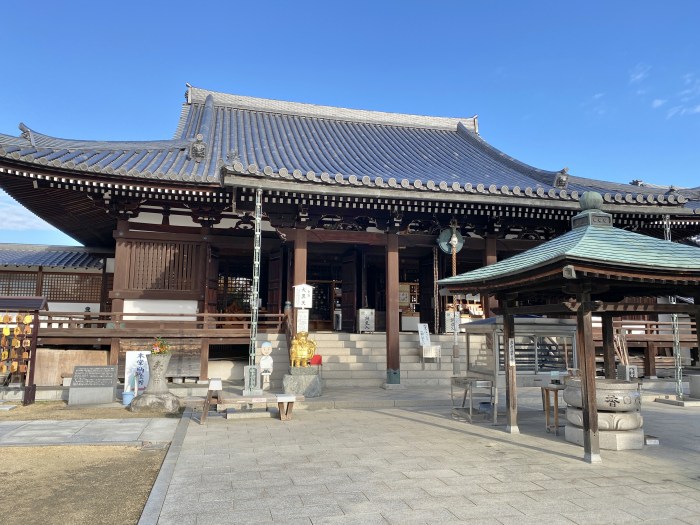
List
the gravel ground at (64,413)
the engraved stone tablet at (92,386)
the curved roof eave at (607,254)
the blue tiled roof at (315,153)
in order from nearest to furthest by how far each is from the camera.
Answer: the curved roof eave at (607,254) < the gravel ground at (64,413) < the engraved stone tablet at (92,386) < the blue tiled roof at (315,153)

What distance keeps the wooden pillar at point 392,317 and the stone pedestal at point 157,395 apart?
5.09 m

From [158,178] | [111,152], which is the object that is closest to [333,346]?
[158,178]

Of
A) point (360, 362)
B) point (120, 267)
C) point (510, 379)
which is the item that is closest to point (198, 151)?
point (120, 267)

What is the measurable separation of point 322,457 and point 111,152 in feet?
35.7

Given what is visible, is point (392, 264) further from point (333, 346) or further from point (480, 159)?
point (480, 159)

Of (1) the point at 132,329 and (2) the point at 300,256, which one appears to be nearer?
(1) the point at 132,329

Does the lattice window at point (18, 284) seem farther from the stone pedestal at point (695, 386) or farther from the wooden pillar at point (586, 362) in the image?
the stone pedestal at point (695, 386)

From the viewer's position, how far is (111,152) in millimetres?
12938

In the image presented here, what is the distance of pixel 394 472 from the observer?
5.26m

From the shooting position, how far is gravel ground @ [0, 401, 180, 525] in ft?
13.6

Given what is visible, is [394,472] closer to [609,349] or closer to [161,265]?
[609,349]

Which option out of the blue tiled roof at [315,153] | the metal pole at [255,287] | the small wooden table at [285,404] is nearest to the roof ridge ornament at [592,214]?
the blue tiled roof at [315,153]

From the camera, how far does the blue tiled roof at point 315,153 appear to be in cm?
1118

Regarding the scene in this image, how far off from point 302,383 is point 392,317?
10.3 ft
